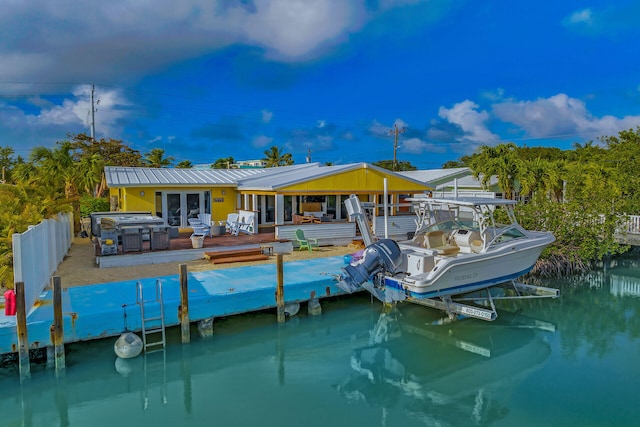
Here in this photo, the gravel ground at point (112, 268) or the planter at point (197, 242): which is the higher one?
the planter at point (197, 242)

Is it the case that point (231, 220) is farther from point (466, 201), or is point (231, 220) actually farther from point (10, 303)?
point (10, 303)

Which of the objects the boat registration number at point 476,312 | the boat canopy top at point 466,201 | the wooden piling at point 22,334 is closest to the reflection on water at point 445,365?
the boat registration number at point 476,312

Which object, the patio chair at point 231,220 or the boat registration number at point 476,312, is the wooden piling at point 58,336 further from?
the patio chair at point 231,220

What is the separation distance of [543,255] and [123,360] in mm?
14328

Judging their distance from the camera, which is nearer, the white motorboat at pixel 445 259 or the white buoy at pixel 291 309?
the white motorboat at pixel 445 259

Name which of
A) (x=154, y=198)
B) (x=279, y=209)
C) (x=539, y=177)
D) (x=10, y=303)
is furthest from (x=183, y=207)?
(x=539, y=177)

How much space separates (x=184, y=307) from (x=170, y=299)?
0.44 m

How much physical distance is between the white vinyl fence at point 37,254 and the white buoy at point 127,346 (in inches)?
73.1

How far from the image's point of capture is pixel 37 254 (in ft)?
33.9

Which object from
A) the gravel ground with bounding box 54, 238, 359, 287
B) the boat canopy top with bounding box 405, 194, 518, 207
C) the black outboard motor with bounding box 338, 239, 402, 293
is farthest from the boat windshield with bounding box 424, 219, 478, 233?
the gravel ground with bounding box 54, 238, 359, 287

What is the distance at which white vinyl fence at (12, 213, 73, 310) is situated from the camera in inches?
340

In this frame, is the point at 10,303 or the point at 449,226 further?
the point at 449,226

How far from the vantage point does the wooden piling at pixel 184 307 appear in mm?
9742

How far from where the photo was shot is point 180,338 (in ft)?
34.1
